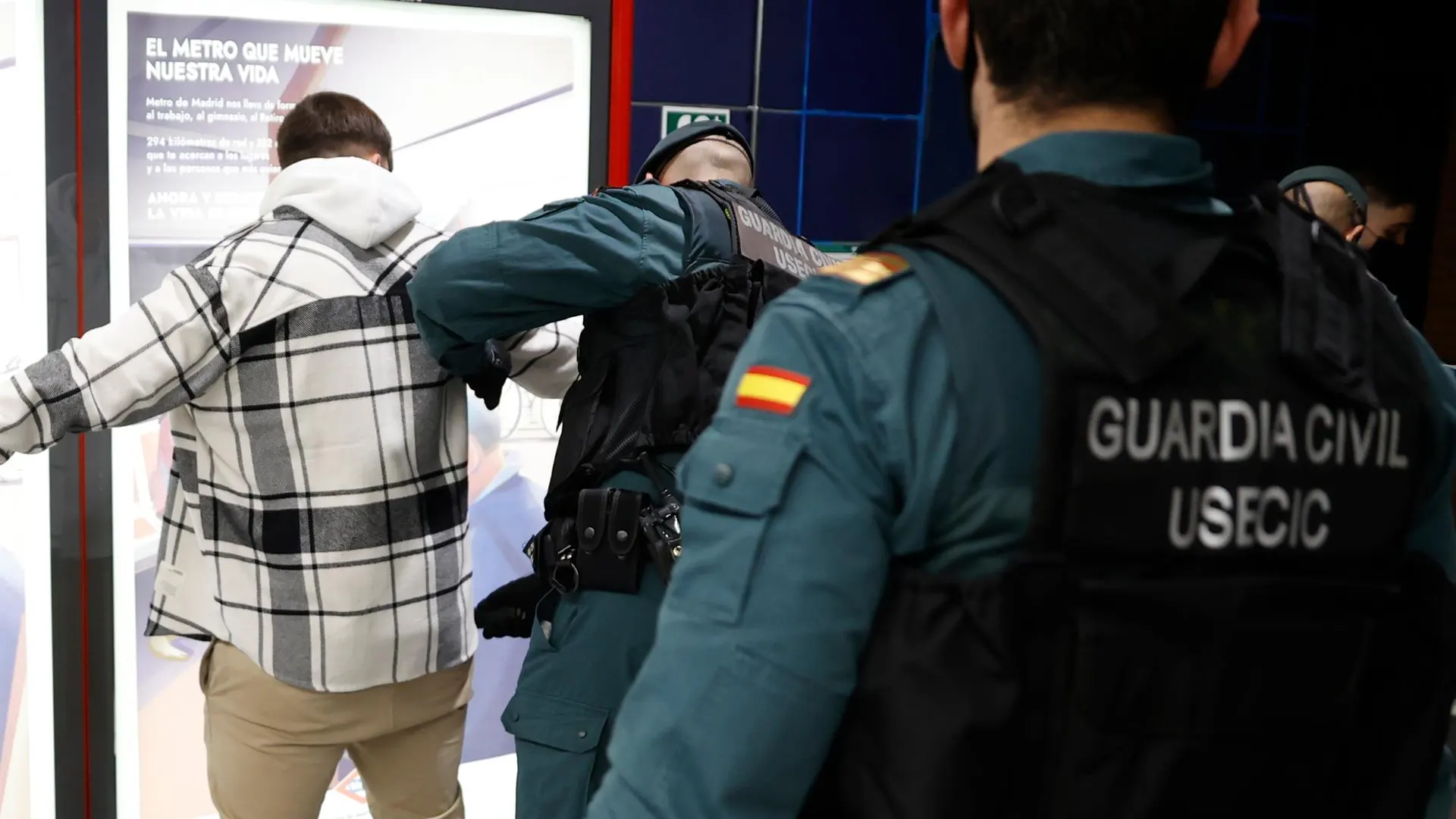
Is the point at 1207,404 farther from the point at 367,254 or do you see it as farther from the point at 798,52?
the point at 798,52

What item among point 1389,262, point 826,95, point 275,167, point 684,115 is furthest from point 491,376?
point 1389,262

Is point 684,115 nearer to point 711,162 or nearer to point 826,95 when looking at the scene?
point 826,95

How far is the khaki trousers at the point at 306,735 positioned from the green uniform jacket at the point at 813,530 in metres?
1.16

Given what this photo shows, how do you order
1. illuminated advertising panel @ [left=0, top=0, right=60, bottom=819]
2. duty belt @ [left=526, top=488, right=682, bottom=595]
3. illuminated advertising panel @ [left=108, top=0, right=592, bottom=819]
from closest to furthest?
duty belt @ [left=526, top=488, right=682, bottom=595], illuminated advertising panel @ [left=0, top=0, right=60, bottom=819], illuminated advertising panel @ [left=108, top=0, right=592, bottom=819]

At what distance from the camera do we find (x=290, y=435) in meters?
1.74

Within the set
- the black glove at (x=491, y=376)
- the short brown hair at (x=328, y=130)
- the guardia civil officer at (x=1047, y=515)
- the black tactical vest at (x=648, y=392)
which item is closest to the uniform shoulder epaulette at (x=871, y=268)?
the guardia civil officer at (x=1047, y=515)

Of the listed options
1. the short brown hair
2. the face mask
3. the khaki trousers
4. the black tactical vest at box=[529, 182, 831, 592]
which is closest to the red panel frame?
the short brown hair

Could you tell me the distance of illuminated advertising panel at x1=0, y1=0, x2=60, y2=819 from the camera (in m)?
2.07

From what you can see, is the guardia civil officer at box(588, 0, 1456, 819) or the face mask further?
the face mask

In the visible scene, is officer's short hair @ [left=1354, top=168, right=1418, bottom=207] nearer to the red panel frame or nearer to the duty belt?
the red panel frame

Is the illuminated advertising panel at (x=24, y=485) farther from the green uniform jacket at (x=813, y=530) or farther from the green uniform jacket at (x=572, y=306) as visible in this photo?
the green uniform jacket at (x=813, y=530)

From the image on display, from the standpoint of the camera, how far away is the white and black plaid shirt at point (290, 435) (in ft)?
5.46

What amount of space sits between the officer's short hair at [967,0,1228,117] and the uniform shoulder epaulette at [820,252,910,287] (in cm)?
14

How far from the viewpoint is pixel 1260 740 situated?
32.1 inches
